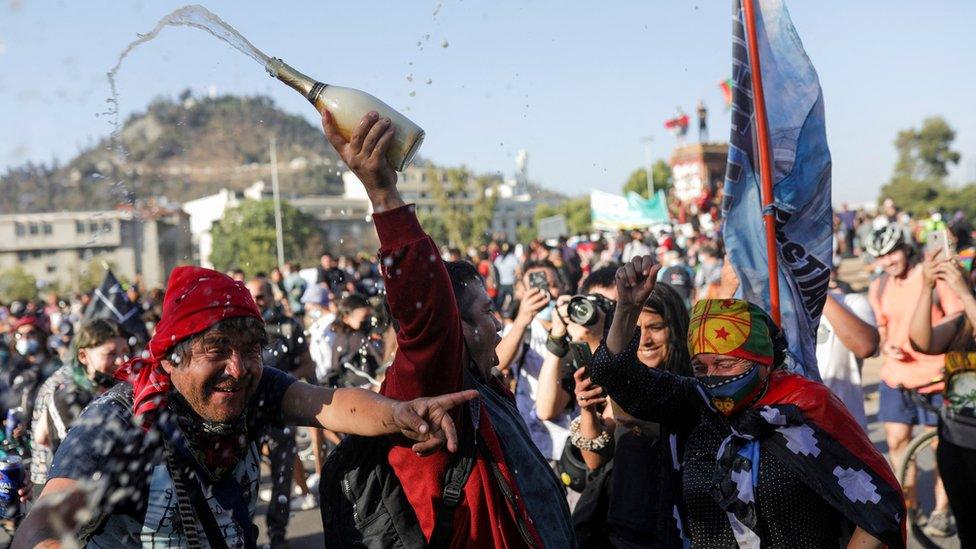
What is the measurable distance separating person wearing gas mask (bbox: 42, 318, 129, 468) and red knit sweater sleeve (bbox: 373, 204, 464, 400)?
361 centimetres

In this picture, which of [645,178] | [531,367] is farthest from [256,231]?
[645,178]

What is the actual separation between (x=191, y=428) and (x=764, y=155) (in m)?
2.45

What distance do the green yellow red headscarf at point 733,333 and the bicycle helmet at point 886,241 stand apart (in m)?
3.87

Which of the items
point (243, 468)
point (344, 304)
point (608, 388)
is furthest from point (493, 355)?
point (344, 304)

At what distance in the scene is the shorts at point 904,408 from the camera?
609cm

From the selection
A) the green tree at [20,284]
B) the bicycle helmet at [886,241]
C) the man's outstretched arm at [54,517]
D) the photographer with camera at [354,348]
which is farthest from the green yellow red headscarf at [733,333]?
the green tree at [20,284]

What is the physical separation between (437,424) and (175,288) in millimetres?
845

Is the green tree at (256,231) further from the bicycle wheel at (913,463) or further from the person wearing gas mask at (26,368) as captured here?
the bicycle wheel at (913,463)

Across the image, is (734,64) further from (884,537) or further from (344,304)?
(344,304)

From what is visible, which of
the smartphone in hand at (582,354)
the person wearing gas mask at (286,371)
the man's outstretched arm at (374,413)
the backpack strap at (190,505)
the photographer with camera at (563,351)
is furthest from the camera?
the person wearing gas mask at (286,371)

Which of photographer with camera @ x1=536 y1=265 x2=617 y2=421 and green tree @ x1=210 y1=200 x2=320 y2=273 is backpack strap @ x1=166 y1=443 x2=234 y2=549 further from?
green tree @ x1=210 y1=200 x2=320 y2=273

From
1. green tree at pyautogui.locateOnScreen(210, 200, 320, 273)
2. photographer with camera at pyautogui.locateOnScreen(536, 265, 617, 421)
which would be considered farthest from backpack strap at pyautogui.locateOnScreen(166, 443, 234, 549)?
green tree at pyautogui.locateOnScreen(210, 200, 320, 273)

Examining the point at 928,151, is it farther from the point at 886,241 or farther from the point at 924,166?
the point at 886,241

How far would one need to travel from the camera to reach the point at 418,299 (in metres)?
2.17
